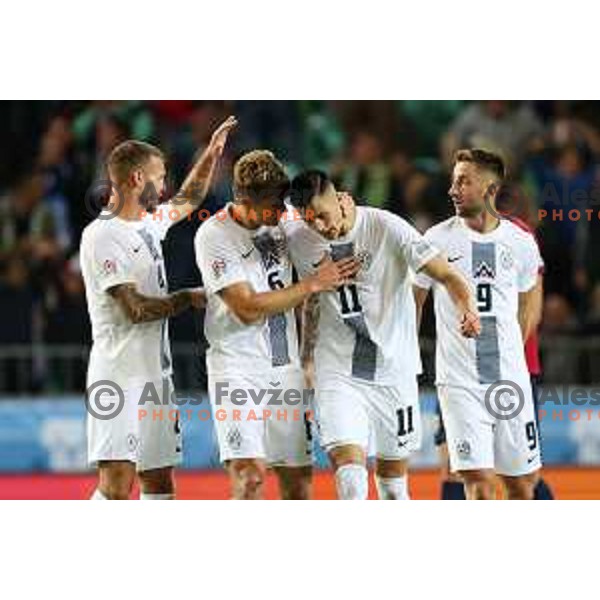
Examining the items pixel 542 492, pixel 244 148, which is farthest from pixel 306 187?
pixel 542 492

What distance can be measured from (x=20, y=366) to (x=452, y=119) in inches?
141

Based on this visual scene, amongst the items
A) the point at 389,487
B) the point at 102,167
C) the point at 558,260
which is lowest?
the point at 389,487

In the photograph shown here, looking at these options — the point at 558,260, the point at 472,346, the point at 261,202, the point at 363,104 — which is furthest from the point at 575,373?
the point at 261,202

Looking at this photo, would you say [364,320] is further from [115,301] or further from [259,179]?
[115,301]

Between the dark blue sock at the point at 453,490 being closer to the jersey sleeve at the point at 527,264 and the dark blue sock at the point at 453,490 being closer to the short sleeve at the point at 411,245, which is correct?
the jersey sleeve at the point at 527,264

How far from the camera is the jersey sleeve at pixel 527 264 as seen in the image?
952cm

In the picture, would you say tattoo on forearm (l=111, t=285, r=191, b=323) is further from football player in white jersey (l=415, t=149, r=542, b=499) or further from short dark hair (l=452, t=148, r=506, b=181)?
short dark hair (l=452, t=148, r=506, b=181)

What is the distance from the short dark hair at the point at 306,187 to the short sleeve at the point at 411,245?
0.41 m

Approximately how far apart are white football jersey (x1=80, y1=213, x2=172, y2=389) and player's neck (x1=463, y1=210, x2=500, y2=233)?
5.53ft

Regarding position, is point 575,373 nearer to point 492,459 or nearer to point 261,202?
point 492,459

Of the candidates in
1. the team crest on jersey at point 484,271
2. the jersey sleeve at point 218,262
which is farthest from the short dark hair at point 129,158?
the team crest on jersey at point 484,271

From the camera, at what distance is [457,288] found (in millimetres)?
9047

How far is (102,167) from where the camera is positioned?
1076 cm

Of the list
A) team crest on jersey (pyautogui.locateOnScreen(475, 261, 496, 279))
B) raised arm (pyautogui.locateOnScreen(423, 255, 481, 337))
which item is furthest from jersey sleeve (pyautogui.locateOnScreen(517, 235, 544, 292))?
raised arm (pyautogui.locateOnScreen(423, 255, 481, 337))
